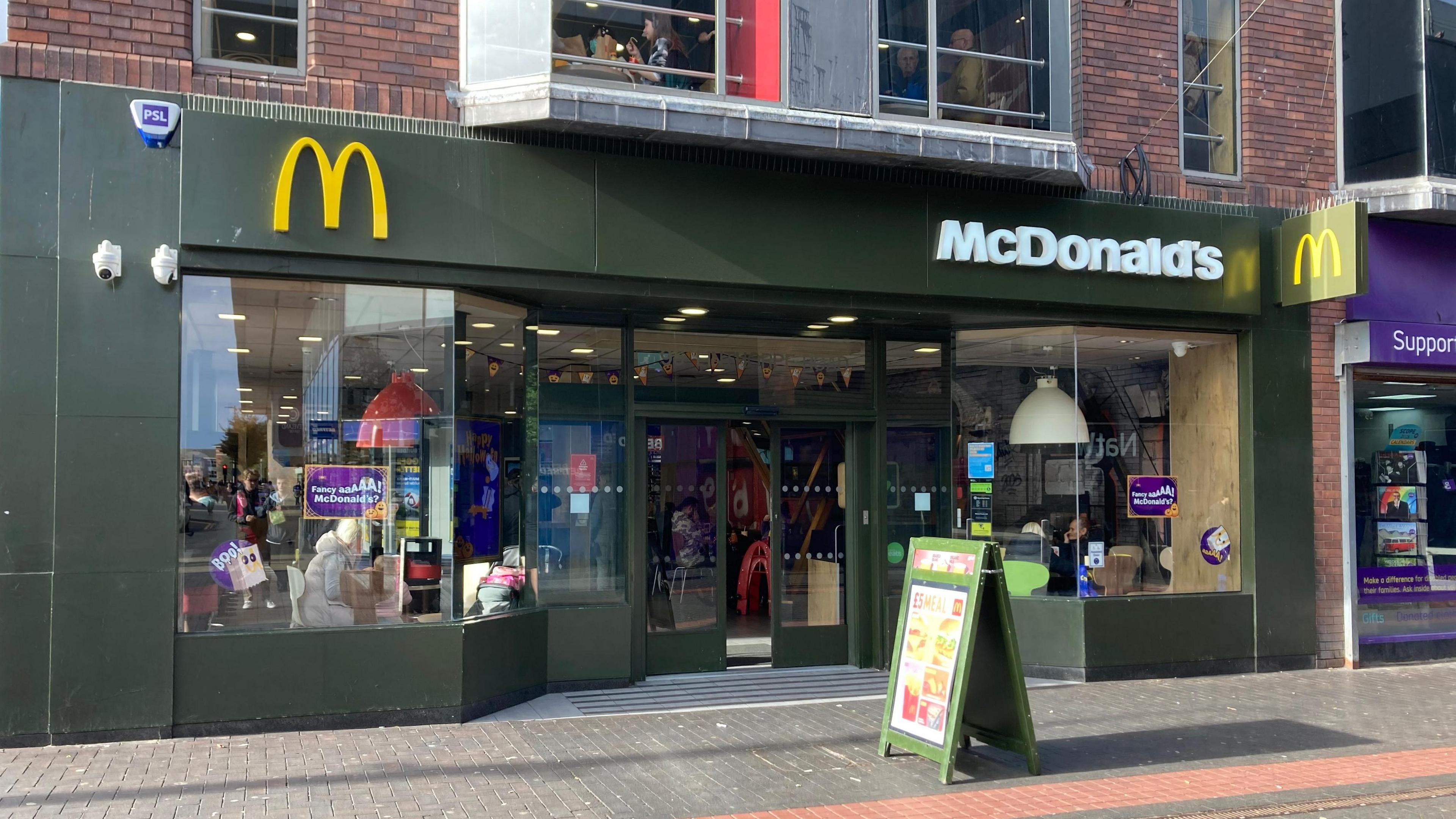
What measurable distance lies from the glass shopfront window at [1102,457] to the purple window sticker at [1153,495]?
1 cm

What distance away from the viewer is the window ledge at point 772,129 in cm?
845

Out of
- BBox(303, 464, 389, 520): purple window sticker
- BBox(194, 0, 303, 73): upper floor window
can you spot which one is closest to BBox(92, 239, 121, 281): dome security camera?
BBox(194, 0, 303, 73): upper floor window

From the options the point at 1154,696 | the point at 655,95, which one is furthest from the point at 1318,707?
the point at 655,95

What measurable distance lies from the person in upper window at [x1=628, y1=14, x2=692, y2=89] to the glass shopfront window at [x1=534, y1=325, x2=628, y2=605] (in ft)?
7.23

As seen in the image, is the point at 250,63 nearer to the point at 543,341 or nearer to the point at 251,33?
the point at 251,33

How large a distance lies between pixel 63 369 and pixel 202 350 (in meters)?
0.85

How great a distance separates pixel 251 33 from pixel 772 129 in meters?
3.86

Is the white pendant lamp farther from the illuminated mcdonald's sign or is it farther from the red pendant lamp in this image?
the red pendant lamp

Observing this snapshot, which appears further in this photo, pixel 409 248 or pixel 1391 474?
pixel 1391 474

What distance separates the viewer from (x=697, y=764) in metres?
7.50

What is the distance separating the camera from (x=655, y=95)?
8.74 m

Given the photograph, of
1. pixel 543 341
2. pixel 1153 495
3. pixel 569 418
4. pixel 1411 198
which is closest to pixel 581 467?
pixel 569 418

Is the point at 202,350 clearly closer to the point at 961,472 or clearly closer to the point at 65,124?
the point at 65,124

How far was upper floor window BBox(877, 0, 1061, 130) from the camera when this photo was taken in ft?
31.9
